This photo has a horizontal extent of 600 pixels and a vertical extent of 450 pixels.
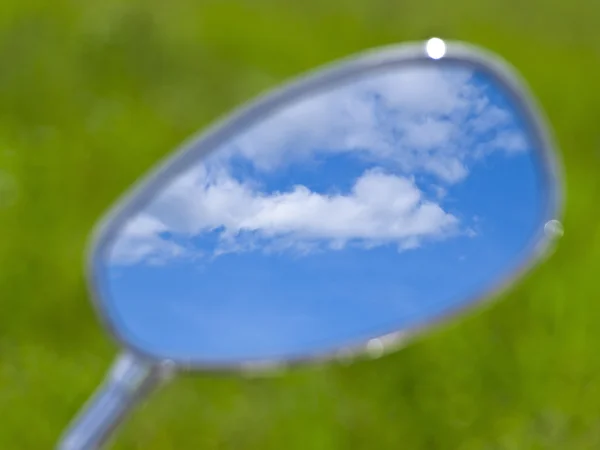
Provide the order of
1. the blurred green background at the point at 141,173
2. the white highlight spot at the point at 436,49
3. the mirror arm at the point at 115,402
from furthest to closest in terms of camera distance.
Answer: the blurred green background at the point at 141,173, the white highlight spot at the point at 436,49, the mirror arm at the point at 115,402

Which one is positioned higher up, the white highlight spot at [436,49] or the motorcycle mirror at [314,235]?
the white highlight spot at [436,49]

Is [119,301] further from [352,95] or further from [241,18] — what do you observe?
[241,18]

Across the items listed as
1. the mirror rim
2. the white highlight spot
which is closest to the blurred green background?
the mirror rim

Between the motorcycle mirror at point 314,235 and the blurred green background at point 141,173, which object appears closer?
the motorcycle mirror at point 314,235

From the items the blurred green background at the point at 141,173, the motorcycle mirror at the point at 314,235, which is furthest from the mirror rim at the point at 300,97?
the blurred green background at the point at 141,173

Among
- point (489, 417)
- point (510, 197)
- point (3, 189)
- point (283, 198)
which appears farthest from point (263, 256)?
point (3, 189)

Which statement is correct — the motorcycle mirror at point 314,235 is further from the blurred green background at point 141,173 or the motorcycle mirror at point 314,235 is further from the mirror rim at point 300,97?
the blurred green background at point 141,173
